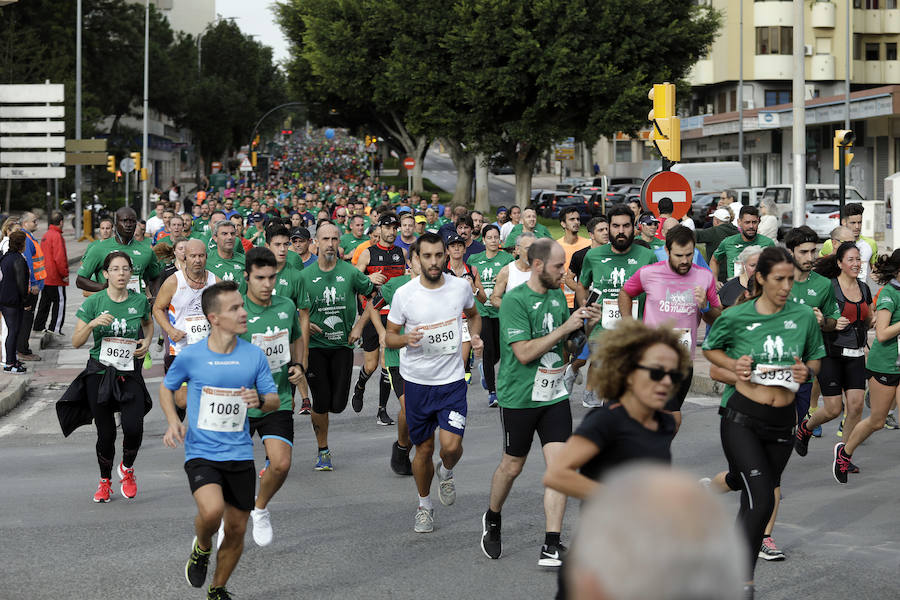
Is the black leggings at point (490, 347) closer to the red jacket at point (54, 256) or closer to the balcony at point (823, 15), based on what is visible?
the red jacket at point (54, 256)

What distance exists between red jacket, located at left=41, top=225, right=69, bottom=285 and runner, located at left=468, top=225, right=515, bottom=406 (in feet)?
22.2

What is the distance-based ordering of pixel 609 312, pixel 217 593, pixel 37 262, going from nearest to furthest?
pixel 217 593 < pixel 609 312 < pixel 37 262

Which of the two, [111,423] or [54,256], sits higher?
[54,256]

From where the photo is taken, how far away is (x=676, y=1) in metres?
46.5

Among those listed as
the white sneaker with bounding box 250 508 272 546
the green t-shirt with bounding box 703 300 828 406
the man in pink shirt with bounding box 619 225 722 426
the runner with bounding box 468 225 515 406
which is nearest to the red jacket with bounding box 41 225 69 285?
the runner with bounding box 468 225 515 406

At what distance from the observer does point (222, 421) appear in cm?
613

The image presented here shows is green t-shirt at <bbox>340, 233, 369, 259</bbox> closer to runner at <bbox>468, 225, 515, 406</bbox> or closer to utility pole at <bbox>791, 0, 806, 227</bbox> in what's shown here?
runner at <bbox>468, 225, 515, 406</bbox>

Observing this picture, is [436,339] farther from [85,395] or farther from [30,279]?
[30,279]

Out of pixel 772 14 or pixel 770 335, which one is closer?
pixel 770 335

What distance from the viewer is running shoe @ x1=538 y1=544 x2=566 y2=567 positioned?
22.4 feet

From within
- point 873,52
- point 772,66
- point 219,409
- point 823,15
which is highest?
point 823,15

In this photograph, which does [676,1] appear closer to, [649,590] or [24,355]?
[24,355]

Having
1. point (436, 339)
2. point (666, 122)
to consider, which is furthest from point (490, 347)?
point (436, 339)

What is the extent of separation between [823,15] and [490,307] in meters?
60.3
